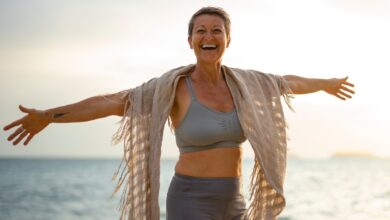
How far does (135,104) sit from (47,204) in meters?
19.2

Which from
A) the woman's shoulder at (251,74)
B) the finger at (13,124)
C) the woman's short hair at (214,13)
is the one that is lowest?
the finger at (13,124)

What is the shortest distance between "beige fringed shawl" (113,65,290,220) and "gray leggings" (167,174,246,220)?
177 mm

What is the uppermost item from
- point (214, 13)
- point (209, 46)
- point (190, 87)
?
point (214, 13)

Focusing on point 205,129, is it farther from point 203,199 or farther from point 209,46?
point 209,46

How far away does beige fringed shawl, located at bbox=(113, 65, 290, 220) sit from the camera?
3.53 m

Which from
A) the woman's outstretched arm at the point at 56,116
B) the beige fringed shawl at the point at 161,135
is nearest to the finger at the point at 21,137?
the woman's outstretched arm at the point at 56,116

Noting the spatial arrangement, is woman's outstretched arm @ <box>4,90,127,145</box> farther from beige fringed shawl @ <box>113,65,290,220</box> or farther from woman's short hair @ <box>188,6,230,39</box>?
woman's short hair @ <box>188,6,230,39</box>

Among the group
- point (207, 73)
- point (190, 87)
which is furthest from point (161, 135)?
point (207, 73)

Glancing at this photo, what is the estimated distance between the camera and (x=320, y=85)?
13.3 feet

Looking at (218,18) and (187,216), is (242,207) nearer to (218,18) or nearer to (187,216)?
(187,216)

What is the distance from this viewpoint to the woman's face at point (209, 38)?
11.3 ft

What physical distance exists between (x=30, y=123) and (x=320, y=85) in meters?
1.99

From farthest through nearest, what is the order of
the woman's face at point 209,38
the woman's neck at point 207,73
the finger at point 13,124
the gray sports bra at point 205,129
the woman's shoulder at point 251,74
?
the woman's shoulder at point 251,74 < the woman's neck at point 207,73 < the woman's face at point 209,38 < the gray sports bra at point 205,129 < the finger at point 13,124

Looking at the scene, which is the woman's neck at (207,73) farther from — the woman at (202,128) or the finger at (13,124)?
the finger at (13,124)
